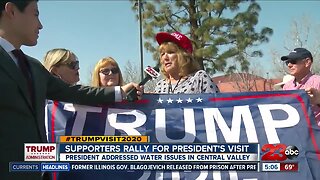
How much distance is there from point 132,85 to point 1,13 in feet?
3.57

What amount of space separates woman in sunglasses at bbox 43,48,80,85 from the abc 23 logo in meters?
1.73

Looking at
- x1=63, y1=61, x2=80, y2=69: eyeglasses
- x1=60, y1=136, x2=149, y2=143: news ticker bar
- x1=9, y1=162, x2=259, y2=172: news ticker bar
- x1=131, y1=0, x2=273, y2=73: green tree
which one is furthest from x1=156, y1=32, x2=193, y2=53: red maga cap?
x1=131, y1=0, x2=273, y2=73: green tree

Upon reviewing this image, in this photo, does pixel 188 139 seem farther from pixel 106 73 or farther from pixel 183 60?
pixel 106 73

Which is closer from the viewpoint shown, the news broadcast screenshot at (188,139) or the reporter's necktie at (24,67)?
the reporter's necktie at (24,67)

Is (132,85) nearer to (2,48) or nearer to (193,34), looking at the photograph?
(2,48)

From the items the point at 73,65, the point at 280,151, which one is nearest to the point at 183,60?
the point at 73,65

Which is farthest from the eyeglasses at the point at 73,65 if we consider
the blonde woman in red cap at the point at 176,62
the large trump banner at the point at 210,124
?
the blonde woman in red cap at the point at 176,62

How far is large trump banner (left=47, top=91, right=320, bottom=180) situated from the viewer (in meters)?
2.77

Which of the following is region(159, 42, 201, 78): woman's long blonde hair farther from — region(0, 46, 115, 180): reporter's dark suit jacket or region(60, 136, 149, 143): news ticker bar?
region(0, 46, 115, 180): reporter's dark suit jacket

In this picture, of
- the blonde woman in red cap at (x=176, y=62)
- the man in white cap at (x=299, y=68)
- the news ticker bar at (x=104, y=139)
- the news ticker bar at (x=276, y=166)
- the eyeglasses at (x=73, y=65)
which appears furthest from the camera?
the man in white cap at (x=299, y=68)

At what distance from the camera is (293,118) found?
290cm

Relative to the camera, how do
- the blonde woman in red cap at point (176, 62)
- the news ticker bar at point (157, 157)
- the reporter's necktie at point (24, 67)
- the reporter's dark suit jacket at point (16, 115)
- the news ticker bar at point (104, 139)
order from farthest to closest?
the blonde woman in red cap at point (176, 62) < the news ticker bar at point (104, 139) < the news ticker bar at point (157, 157) < the reporter's necktie at point (24, 67) < the reporter's dark suit jacket at point (16, 115)

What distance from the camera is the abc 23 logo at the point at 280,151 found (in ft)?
9.09

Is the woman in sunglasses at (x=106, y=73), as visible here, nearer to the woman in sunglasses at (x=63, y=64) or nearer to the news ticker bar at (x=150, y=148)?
the woman in sunglasses at (x=63, y=64)
